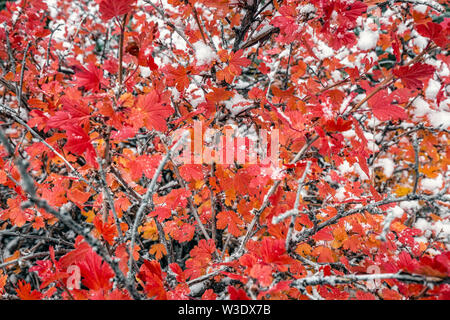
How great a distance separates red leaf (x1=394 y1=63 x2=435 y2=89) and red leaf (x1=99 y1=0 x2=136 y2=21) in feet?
3.11

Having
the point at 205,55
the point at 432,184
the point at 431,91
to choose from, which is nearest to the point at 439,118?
the point at 431,91

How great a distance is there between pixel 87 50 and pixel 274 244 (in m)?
3.48

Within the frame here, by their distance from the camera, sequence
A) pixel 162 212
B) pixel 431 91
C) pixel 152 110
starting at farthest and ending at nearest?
pixel 431 91 < pixel 162 212 < pixel 152 110

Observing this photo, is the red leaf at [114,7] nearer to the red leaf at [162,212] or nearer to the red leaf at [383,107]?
the red leaf at [162,212]

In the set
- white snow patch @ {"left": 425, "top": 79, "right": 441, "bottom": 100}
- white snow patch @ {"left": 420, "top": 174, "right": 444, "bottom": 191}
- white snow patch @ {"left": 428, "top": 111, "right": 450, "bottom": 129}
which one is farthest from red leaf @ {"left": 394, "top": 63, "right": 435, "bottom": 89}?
white snow patch @ {"left": 420, "top": 174, "right": 444, "bottom": 191}

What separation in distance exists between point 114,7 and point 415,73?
1.08 m

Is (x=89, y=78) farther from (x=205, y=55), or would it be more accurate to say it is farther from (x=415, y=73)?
(x=415, y=73)

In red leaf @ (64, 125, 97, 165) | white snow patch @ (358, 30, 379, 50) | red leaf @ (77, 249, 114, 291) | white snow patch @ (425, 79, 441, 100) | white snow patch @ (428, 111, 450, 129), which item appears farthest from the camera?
white snow patch @ (358, 30, 379, 50)

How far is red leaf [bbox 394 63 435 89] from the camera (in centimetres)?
93

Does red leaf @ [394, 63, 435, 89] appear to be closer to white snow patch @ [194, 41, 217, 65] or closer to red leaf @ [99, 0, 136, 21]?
white snow patch @ [194, 41, 217, 65]

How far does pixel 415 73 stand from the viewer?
945mm

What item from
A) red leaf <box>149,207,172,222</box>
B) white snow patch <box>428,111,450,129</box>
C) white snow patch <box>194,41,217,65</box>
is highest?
white snow patch <box>194,41,217,65</box>
